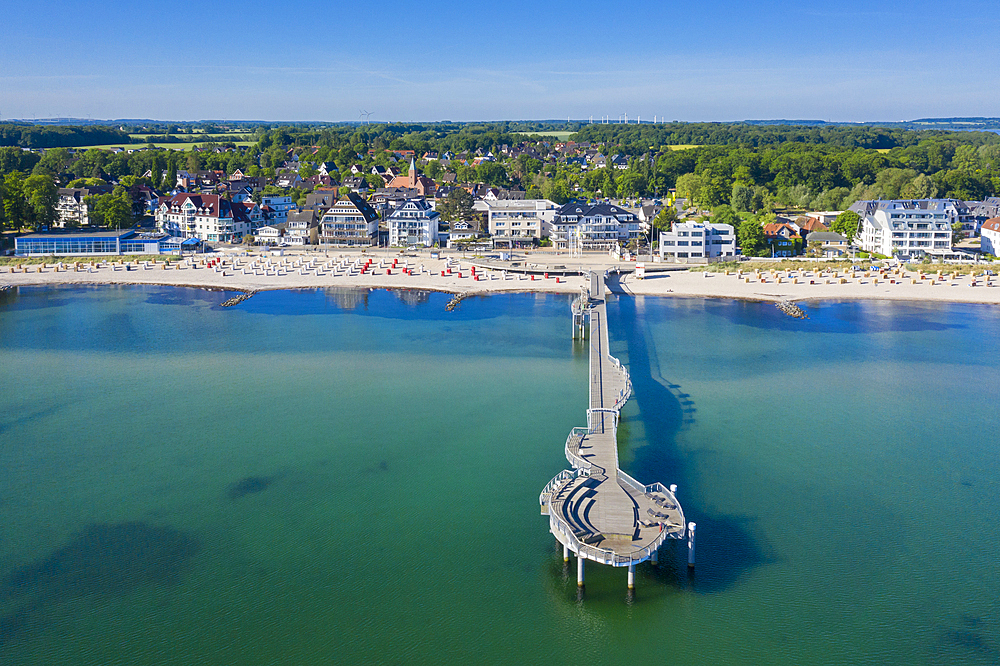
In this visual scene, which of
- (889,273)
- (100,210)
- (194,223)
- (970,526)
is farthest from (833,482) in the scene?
(100,210)

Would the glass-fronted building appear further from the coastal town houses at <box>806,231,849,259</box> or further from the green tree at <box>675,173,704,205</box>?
the coastal town houses at <box>806,231,849,259</box>

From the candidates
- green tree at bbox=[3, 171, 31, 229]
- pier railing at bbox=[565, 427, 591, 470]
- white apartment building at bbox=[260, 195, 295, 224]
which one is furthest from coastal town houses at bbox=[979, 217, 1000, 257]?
green tree at bbox=[3, 171, 31, 229]

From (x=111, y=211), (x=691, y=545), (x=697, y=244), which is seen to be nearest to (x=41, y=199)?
(x=111, y=211)

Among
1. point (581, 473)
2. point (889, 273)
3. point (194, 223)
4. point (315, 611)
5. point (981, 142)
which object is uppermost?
point (981, 142)

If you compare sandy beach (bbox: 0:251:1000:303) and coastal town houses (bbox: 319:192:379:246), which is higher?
coastal town houses (bbox: 319:192:379:246)

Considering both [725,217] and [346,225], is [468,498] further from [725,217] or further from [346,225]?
[725,217]

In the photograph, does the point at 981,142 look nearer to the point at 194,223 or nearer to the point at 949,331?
the point at 949,331
